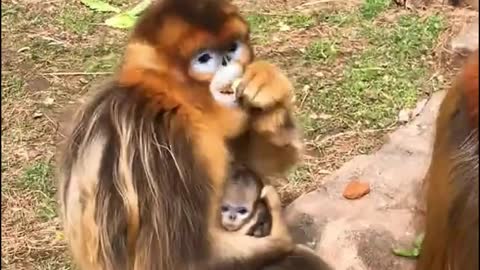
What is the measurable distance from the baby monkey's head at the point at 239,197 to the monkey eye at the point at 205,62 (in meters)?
0.30

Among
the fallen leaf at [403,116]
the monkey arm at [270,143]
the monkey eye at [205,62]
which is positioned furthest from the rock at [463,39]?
the monkey eye at [205,62]

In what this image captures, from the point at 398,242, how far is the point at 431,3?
73.4 inches

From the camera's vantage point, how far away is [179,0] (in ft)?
7.71

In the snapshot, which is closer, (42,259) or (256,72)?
(256,72)

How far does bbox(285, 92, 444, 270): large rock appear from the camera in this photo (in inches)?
121

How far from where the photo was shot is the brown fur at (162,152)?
2355 millimetres

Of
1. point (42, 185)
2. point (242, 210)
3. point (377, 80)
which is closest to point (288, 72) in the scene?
point (377, 80)

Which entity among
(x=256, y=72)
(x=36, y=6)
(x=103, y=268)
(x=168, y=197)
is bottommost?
(x=36, y=6)

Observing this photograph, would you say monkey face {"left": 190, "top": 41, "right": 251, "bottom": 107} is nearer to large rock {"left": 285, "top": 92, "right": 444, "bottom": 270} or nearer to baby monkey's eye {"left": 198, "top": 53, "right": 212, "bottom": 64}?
baby monkey's eye {"left": 198, "top": 53, "right": 212, "bottom": 64}

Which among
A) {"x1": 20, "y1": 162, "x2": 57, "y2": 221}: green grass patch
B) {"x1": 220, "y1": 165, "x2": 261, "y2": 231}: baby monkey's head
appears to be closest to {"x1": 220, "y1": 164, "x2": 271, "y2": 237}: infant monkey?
{"x1": 220, "y1": 165, "x2": 261, "y2": 231}: baby monkey's head

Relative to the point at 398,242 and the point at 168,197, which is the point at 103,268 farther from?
the point at 398,242

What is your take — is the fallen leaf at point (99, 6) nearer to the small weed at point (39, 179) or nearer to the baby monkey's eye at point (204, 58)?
the small weed at point (39, 179)

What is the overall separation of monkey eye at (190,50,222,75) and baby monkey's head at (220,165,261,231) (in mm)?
301

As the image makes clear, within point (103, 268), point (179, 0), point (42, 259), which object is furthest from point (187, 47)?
point (42, 259)
